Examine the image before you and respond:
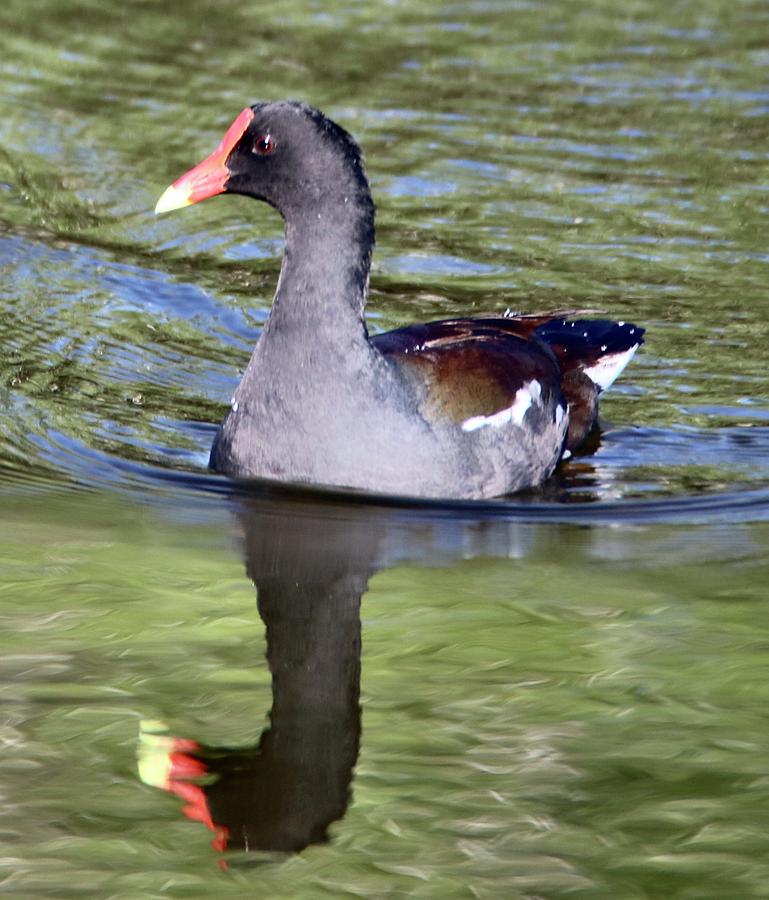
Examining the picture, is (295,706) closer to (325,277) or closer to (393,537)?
(393,537)

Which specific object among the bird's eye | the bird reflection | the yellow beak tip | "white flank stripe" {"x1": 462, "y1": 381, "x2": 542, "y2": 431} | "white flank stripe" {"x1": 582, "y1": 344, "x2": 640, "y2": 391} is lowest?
the bird reflection

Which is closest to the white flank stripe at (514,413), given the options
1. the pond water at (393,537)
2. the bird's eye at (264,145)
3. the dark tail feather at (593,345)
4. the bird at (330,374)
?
the bird at (330,374)

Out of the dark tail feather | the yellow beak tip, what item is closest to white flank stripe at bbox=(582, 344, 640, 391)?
the dark tail feather

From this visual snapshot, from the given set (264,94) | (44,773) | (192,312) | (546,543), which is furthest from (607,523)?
(264,94)

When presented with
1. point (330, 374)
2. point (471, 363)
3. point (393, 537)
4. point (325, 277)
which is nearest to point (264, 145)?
point (325, 277)

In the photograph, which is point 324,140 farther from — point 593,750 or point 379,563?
point 593,750

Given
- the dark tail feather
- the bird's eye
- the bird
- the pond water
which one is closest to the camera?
the pond water

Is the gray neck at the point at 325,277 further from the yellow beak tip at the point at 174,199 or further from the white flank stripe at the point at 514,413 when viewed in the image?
the white flank stripe at the point at 514,413

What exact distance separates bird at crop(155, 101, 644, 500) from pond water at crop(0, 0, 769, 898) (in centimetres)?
15

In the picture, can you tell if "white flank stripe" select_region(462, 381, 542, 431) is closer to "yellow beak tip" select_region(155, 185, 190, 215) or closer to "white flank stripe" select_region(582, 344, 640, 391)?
"white flank stripe" select_region(582, 344, 640, 391)

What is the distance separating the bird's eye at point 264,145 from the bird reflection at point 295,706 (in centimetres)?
123

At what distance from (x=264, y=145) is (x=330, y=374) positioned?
0.85 metres

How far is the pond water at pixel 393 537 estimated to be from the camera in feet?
12.8

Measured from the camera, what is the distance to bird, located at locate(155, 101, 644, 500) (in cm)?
580
